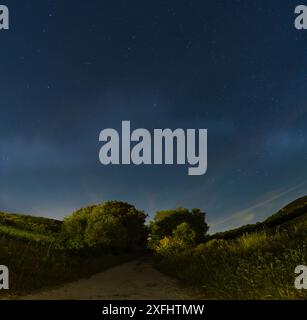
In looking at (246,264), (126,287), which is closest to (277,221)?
(246,264)

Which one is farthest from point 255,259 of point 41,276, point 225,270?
point 41,276

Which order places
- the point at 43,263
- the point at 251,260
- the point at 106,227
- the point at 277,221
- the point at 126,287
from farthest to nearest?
the point at 106,227 → the point at 277,221 → the point at 43,263 → the point at 251,260 → the point at 126,287

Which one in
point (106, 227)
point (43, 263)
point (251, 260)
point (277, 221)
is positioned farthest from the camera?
point (106, 227)

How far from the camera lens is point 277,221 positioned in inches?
661

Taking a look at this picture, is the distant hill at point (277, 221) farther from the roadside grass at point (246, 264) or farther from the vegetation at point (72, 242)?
the vegetation at point (72, 242)

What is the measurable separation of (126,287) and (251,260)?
417cm

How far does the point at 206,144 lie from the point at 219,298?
4.88 meters

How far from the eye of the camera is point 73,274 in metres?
16.2

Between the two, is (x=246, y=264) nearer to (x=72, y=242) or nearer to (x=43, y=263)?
(x=72, y=242)

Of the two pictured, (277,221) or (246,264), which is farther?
(277,221)

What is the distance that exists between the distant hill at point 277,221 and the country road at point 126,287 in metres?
2.35

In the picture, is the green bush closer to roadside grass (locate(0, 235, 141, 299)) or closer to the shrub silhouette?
the shrub silhouette

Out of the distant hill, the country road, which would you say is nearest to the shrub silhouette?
the country road

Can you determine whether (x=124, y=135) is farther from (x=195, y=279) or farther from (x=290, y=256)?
(x=290, y=256)
